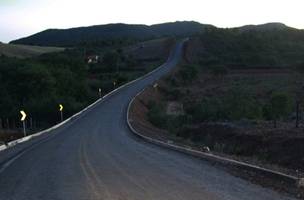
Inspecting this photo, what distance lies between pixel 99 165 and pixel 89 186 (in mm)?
5473

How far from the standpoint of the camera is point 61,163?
73.7 feet

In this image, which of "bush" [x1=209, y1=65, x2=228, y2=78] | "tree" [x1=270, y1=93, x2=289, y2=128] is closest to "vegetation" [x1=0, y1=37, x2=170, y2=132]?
"bush" [x1=209, y1=65, x2=228, y2=78]

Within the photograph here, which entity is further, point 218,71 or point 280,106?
point 218,71

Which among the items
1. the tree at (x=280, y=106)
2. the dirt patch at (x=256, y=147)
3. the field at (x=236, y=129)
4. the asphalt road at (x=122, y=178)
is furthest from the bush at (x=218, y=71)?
the asphalt road at (x=122, y=178)

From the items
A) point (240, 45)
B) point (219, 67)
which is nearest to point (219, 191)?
point (219, 67)

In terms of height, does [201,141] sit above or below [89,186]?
below

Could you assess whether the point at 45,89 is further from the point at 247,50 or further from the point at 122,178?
the point at 247,50

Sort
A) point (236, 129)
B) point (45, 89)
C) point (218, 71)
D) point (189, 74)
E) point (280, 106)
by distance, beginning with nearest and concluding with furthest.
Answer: point (236, 129) < point (280, 106) < point (45, 89) < point (189, 74) < point (218, 71)

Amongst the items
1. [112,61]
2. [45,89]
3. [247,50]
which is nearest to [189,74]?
[45,89]

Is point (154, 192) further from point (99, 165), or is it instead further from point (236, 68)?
point (236, 68)

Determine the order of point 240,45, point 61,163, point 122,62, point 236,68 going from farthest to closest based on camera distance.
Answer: point 240,45 < point 122,62 < point 236,68 < point 61,163

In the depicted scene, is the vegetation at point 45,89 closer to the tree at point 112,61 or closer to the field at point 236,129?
the tree at point 112,61

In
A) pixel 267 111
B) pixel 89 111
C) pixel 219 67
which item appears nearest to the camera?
pixel 267 111

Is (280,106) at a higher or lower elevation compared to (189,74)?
higher
